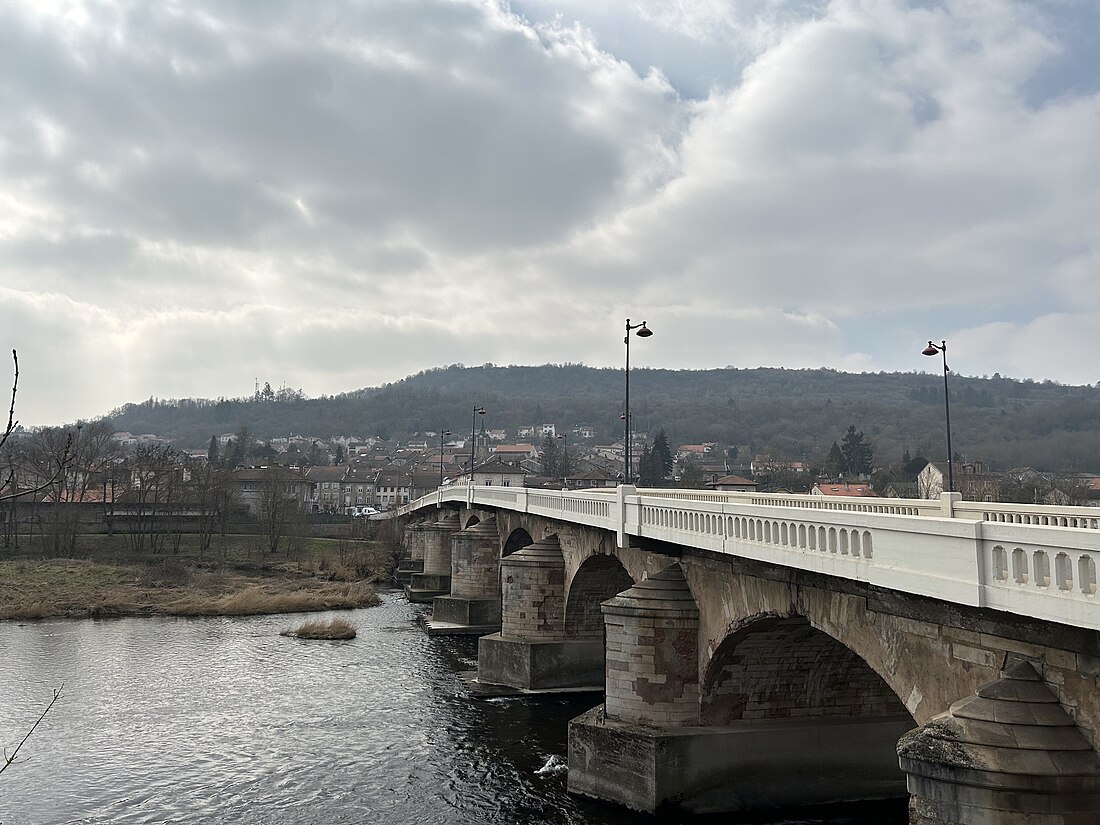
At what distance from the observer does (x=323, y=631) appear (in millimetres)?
38469

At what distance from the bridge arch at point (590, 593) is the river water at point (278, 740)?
3.39m

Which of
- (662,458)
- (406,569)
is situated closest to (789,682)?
(406,569)

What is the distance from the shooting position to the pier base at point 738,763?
639 inches

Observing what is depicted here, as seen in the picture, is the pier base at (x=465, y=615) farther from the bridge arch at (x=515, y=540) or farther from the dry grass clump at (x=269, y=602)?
the dry grass clump at (x=269, y=602)

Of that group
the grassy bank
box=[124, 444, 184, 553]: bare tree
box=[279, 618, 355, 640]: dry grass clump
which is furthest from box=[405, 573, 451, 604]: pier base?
box=[124, 444, 184, 553]: bare tree

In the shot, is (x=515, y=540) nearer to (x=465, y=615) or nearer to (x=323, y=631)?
(x=465, y=615)

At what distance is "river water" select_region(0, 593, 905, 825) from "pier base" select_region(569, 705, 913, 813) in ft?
1.27

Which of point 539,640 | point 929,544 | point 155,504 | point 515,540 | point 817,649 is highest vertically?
point 155,504

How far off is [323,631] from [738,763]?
26178 mm

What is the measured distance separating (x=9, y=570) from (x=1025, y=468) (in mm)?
88554

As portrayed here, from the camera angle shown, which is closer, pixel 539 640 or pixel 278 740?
pixel 278 740

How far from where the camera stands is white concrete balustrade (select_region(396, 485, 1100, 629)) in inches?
276

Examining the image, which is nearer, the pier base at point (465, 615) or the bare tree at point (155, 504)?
the pier base at point (465, 615)

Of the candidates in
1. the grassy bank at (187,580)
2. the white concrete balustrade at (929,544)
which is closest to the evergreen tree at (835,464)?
the grassy bank at (187,580)
